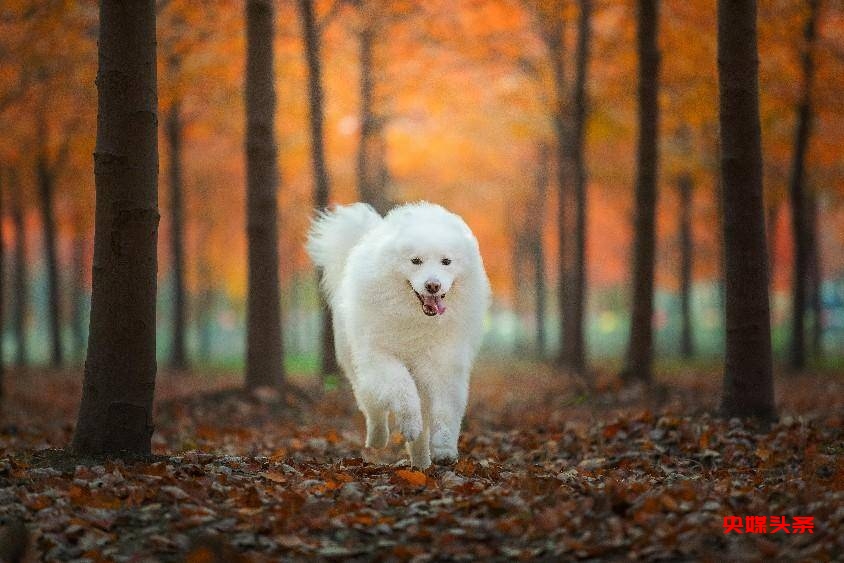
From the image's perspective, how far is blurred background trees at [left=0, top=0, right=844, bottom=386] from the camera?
551 inches

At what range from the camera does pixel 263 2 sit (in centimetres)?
1045

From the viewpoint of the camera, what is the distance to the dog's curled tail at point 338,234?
7629 mm

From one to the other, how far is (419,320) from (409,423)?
0.71m

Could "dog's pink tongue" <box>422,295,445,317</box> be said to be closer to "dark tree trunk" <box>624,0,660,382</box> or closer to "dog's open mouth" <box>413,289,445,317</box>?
"dog's open mouth" <box>413,289,445,317</box>

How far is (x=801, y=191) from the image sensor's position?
15.6 meters

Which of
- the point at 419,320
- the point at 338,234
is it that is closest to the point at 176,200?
the point at 338,234

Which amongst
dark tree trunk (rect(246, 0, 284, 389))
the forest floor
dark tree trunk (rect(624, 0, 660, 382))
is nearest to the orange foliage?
dark tree trunk (rect(624, 0, 660, 382))

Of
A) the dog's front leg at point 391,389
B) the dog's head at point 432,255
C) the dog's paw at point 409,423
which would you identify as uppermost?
the dog's head at point 432,255

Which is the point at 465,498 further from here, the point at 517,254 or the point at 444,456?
the point at 517,254

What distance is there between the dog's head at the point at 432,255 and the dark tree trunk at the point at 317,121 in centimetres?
662

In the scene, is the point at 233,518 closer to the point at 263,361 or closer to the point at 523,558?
the point at 523,558

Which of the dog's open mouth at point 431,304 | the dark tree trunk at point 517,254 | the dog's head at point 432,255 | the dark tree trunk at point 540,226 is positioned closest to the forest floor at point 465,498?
the dog's open mouth at point 431,304

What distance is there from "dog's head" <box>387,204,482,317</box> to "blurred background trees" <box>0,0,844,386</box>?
463 cm

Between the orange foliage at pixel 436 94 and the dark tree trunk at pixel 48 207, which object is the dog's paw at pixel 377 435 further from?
the dark tree trunk at pixel 48 207
